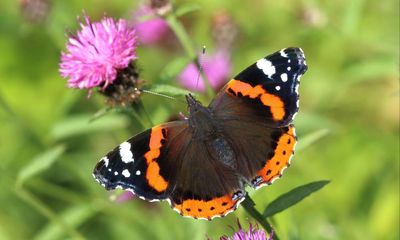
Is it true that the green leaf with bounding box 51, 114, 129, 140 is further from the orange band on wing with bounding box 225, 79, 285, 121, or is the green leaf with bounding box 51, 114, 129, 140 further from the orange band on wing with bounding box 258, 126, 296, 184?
the orange band on wing with bounding box 258, 126, 296, 184

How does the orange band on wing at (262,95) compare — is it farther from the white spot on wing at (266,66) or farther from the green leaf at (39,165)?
the green leaf at (39,165)

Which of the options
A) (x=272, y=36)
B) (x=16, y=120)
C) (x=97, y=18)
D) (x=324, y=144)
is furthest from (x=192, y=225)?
(x=97, y=18)

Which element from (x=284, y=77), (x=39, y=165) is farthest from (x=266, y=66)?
(x=39, y=165)

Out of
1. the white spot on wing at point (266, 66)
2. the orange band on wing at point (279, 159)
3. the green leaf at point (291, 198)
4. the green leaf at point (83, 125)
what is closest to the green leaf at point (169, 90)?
the white spot on wing at point (266, 66)

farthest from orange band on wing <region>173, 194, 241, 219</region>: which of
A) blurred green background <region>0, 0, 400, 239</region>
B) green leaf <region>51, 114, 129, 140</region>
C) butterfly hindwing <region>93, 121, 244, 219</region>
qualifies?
green leaf <region>51, 114, 129, 140</region>

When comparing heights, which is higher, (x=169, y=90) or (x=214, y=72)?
(x=214, y=72)

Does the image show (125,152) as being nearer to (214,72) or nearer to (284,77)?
(284,77)

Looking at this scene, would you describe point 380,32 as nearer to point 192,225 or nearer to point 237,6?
point 237,6
